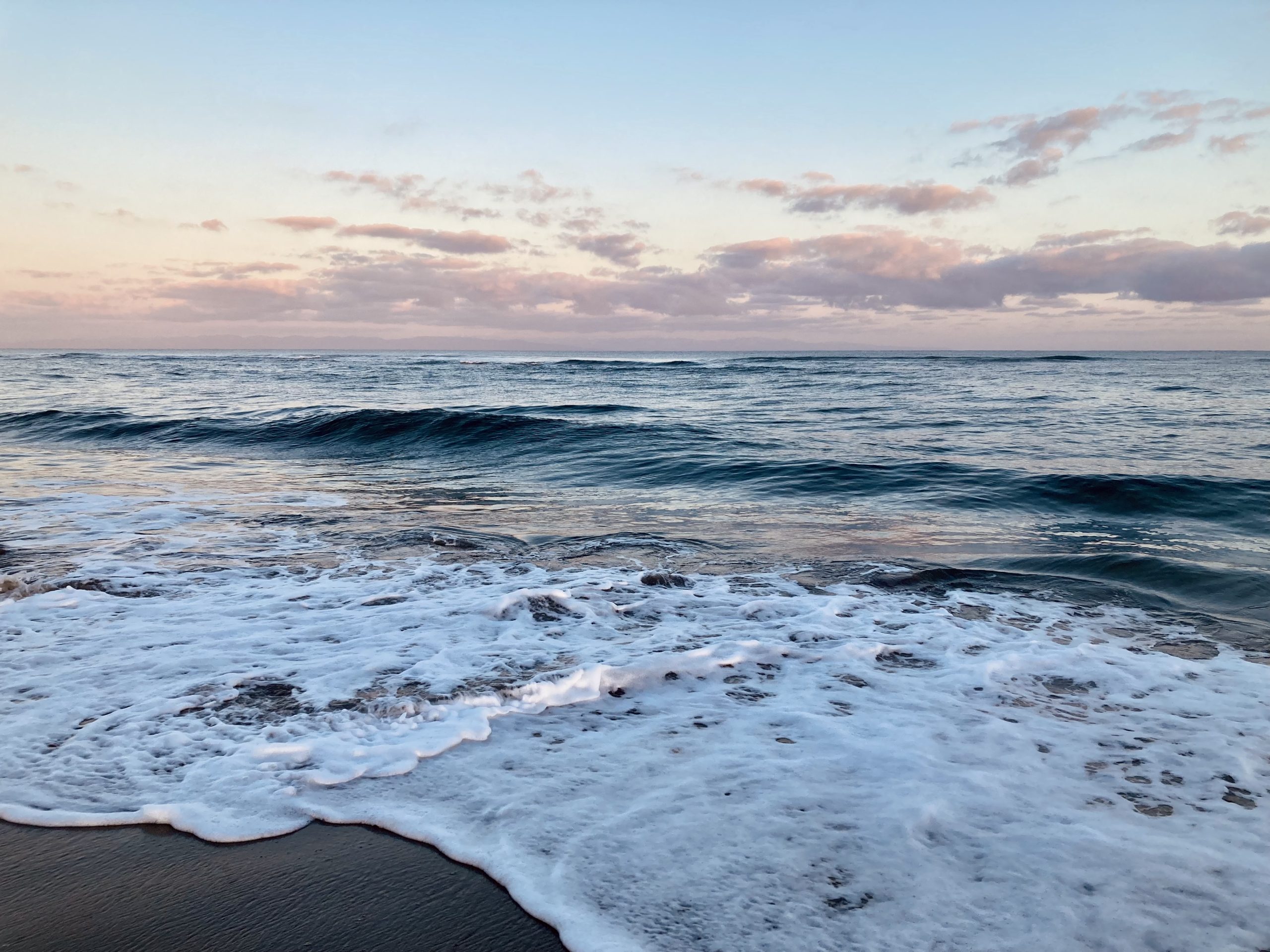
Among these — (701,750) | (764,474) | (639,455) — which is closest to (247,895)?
(701,750)

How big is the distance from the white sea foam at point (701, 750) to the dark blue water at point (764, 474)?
136 cm

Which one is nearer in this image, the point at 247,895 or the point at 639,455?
the point at 247,895

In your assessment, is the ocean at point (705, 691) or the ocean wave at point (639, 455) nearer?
the ocean at point (705, 691)

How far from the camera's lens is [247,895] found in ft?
7.32

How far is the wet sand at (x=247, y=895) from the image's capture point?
2.06 meters

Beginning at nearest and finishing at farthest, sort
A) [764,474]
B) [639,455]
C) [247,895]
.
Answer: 1. [247,895]
2. [764,474]
3. [639,455]

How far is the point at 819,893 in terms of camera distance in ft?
7.44

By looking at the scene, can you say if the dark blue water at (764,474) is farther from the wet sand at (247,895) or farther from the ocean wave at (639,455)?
the wet sand at (247,895)

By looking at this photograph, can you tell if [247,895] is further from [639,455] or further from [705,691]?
[639,455]

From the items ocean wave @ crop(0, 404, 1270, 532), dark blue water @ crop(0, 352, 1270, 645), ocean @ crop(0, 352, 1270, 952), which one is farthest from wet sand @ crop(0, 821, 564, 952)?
ocean wave @ crop(0, 404, 1270, 532)

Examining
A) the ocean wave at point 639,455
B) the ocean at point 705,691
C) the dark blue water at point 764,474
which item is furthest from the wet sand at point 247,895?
the ocean wave at point 639,455

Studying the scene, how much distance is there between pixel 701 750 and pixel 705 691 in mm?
664

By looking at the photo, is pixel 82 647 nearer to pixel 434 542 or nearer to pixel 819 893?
pixel 434 542

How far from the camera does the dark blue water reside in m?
6.52
